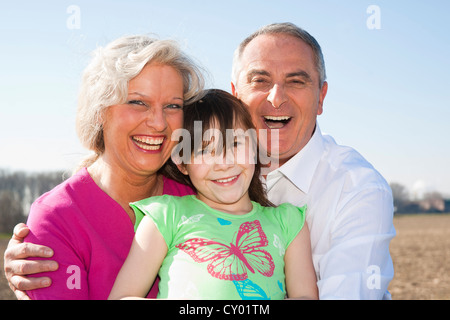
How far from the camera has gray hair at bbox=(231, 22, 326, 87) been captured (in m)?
3.98

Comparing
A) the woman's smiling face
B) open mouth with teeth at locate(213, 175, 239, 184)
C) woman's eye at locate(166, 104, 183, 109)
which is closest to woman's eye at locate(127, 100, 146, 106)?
the woman's smiling face

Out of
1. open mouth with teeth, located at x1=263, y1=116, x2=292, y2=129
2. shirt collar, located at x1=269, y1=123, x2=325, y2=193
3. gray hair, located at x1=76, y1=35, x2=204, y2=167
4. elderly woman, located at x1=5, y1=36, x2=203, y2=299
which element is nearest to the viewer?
elderly woman, located at x1=5, y1=36, x2=203, y2=299

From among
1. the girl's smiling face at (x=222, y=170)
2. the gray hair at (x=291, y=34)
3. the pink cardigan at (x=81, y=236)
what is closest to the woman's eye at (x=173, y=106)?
the girl's smiling face at (x=222, y=170)

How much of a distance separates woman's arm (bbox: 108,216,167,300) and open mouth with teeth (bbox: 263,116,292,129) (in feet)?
5.24

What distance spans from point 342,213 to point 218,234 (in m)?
1.00

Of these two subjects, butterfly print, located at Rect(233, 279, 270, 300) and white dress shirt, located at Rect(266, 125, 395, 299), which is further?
white dress shirt, located at Rect(266, 125, 395, 299)

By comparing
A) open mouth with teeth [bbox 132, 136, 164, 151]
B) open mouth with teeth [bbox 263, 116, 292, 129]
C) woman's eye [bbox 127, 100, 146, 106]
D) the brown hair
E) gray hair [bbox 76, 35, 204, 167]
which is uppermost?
gray hair [bbox 76, 35, 204, 167]

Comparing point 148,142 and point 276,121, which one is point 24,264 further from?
point 276,121

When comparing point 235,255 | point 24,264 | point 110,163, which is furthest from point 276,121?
point 24,264

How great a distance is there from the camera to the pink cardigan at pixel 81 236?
271cm

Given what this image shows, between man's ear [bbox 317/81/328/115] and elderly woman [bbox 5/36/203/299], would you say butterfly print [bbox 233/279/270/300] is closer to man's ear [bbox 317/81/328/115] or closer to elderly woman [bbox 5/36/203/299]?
elderly woman [bbox 5/36/203/299]

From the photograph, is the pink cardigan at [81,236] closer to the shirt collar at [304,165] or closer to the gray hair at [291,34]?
the shirt collar at [304,165]

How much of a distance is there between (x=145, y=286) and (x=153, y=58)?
5.11ft

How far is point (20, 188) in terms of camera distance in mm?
49250
